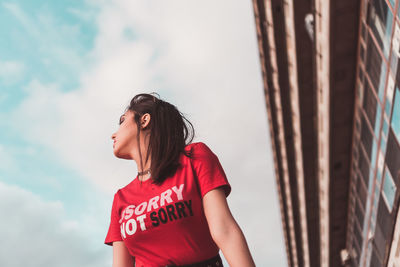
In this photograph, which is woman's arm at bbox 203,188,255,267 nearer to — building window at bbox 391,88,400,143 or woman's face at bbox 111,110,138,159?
woman's face at bbox 111,110,138,159

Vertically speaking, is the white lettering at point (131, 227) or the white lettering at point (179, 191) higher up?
the white lettering at point (179, 191)

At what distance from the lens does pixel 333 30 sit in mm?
16078

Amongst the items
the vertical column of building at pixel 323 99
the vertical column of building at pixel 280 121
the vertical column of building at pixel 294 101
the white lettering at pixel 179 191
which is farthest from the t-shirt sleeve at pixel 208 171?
the vertical column of building at pixel 280 121

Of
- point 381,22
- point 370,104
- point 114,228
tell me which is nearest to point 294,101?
point 370,104

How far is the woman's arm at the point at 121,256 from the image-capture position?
2.98 meters

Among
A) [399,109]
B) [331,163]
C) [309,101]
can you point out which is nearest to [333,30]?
[399,109]

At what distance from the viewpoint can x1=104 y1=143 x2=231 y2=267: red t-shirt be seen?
8.37 ft

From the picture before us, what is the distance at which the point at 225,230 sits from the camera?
235 centimetres

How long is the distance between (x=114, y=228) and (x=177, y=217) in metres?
0.69

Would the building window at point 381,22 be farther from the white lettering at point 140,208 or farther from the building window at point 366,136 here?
the white lettering at point 140,208

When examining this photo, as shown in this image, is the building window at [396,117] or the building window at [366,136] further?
the building window at [366,136]

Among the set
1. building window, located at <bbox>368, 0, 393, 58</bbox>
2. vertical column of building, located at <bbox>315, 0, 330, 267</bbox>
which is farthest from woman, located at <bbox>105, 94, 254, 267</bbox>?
vertical column of building, located at <bbox>315, 0, 330, 267</bbox>

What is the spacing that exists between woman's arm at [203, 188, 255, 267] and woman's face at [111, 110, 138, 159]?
2.44ft

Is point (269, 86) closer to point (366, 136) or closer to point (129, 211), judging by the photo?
point (366, 136)
